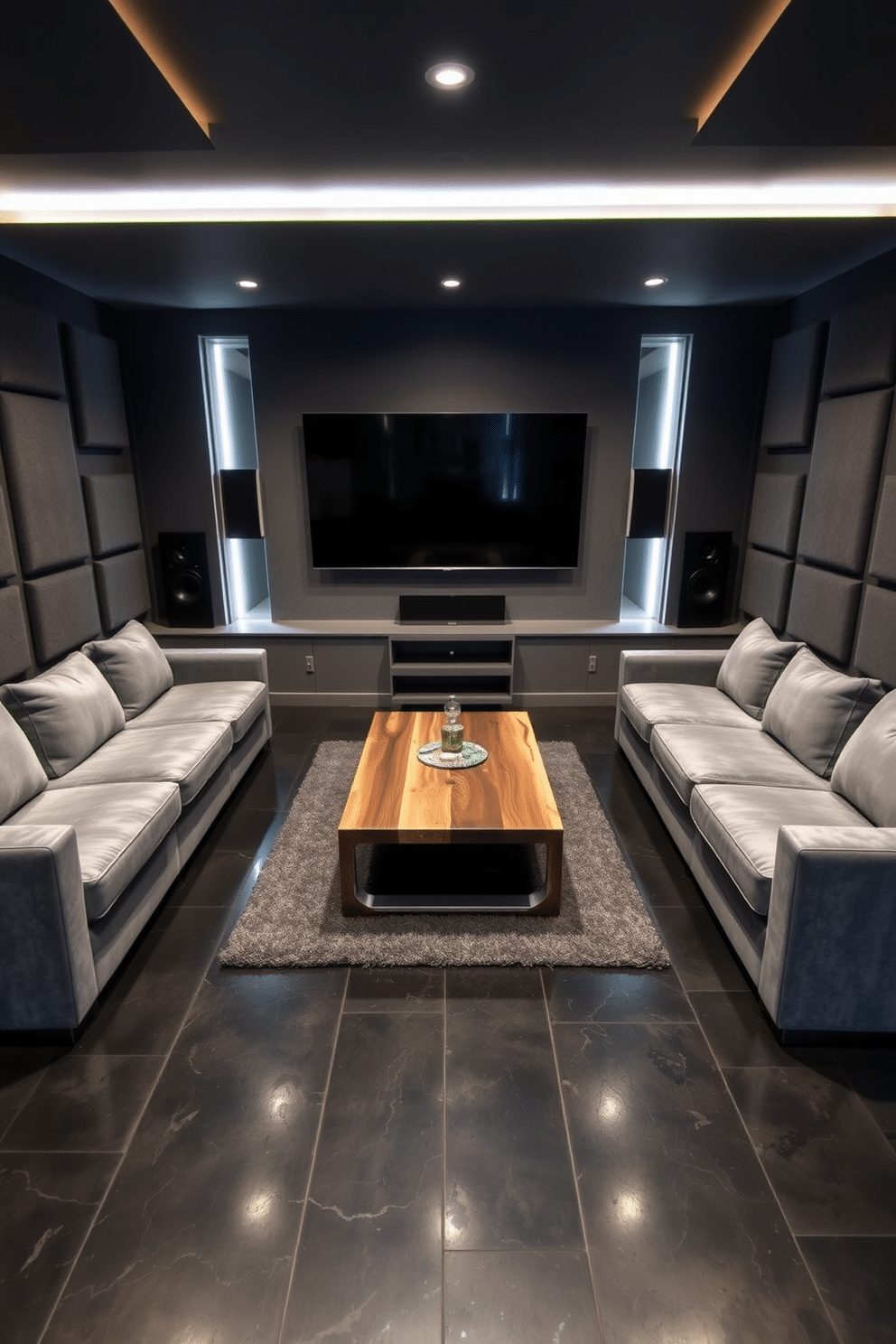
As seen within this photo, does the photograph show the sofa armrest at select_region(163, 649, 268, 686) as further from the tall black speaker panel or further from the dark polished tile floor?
the dark polished tile floor

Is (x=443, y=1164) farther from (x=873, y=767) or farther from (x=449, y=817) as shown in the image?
(x=873, y=767)

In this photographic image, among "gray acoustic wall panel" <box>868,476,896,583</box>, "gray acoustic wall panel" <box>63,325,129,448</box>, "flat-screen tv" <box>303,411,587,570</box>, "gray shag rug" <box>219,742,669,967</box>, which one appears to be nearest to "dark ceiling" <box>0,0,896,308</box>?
"gray acoustic wall panel" <box>63,325,129,448</box>

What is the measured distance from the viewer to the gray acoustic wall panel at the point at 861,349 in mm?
2865

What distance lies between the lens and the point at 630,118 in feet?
6.70

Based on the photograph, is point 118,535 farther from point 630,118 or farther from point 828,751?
point 828,751

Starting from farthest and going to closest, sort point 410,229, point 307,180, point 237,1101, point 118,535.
A: point 118,535 → point 410,229 → point 307,180 → point 237,1101

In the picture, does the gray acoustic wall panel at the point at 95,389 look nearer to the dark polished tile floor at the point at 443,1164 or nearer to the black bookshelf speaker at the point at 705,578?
the dark polished tile floor at the point at 443,1164

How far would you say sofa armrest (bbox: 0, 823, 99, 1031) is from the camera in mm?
1778

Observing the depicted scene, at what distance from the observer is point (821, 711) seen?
277 cm

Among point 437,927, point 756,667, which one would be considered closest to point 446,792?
point 437,927

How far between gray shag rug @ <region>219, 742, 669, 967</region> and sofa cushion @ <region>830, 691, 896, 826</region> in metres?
0.81

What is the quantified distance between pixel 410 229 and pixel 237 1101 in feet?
9.71

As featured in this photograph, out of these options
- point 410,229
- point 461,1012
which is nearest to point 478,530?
point 410,229

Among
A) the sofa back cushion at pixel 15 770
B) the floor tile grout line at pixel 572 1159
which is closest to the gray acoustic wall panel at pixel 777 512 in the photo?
the floor tile grout line at pixel 572 1159
